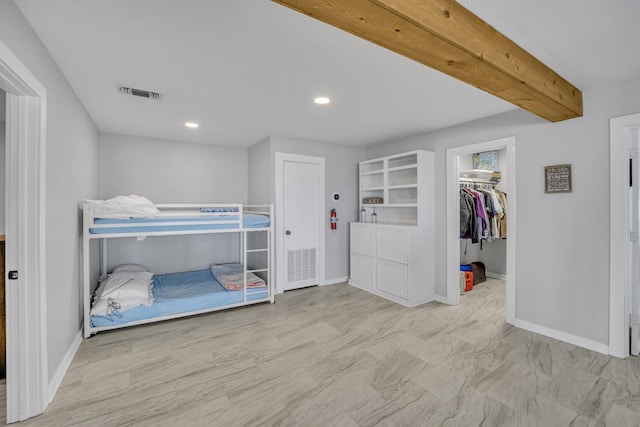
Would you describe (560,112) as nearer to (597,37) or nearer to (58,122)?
(597,37)

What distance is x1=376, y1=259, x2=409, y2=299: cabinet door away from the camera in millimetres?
3770

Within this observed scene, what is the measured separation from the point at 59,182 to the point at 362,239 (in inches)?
142

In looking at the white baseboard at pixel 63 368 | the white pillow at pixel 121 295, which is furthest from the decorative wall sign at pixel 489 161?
the white baseboard at pixel 63 368

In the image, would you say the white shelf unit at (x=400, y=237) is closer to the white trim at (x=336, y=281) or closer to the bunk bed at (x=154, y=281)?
the white trim at (x=336, y=281)

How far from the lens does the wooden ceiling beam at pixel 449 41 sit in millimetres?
1169

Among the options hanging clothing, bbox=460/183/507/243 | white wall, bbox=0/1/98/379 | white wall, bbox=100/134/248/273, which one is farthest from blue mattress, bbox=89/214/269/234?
hanging clothing, bbox=460/183/507/243

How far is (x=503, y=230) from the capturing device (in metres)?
4.63

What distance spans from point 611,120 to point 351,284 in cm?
359

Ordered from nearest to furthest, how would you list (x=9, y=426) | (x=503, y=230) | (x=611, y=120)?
(x=9, y=426) < (x=611, y=120) < (x=503, y=230)

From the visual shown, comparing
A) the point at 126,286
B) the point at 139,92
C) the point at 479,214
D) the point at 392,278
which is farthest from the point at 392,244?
the point at 139,92

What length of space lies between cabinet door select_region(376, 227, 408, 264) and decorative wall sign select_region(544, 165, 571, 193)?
61.9 inches

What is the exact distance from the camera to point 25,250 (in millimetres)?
1718

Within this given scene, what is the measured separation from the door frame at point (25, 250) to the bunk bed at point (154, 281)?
3.60 feet

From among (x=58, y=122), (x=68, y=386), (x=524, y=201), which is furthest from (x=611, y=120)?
(x=68, y=386)
